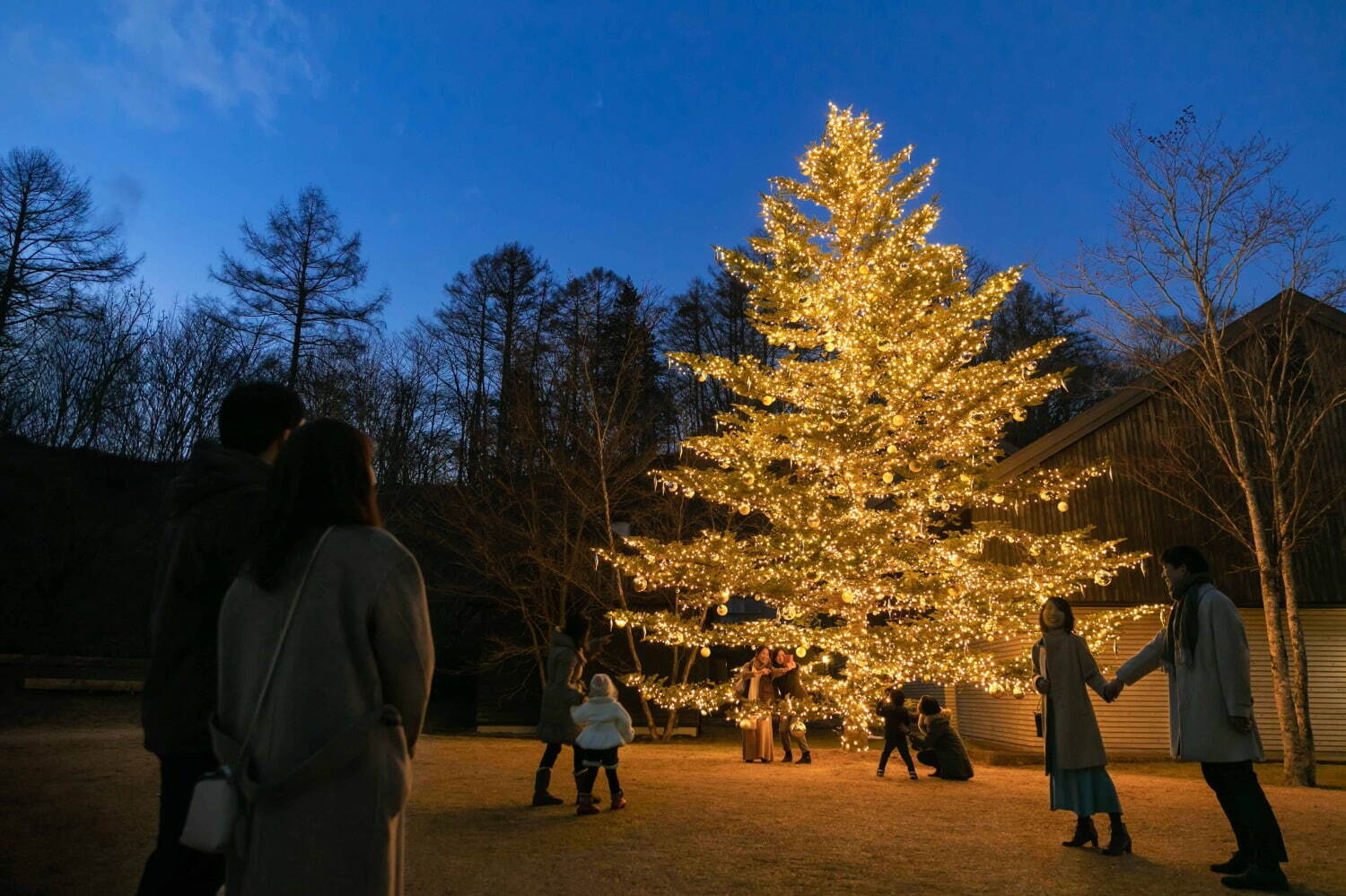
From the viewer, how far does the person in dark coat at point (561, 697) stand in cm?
793

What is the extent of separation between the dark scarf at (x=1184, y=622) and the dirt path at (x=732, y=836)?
1358mm

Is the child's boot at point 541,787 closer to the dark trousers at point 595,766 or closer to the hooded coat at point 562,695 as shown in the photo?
the hooded coat at point 562,695

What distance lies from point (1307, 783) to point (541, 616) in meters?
14.0

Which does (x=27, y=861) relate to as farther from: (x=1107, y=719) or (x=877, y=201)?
(x=1107, y=719)

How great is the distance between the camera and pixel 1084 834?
21.0 ft

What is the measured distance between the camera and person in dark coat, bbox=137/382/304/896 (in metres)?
2.60

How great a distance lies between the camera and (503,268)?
112 ft

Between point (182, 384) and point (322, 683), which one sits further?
point (182, 384)

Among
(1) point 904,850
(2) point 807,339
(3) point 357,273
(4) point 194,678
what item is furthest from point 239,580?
(3) point 357,273

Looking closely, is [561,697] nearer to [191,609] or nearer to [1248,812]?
[1248,812]

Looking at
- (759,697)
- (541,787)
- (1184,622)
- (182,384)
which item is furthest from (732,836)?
(182,384)

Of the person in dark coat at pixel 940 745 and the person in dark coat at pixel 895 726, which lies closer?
the person in dark coat at pixel 940 745

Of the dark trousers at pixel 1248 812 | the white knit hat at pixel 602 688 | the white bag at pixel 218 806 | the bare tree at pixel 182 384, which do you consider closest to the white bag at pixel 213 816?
the white bag at pixel 218 806

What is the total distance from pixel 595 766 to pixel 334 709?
19.9ft
